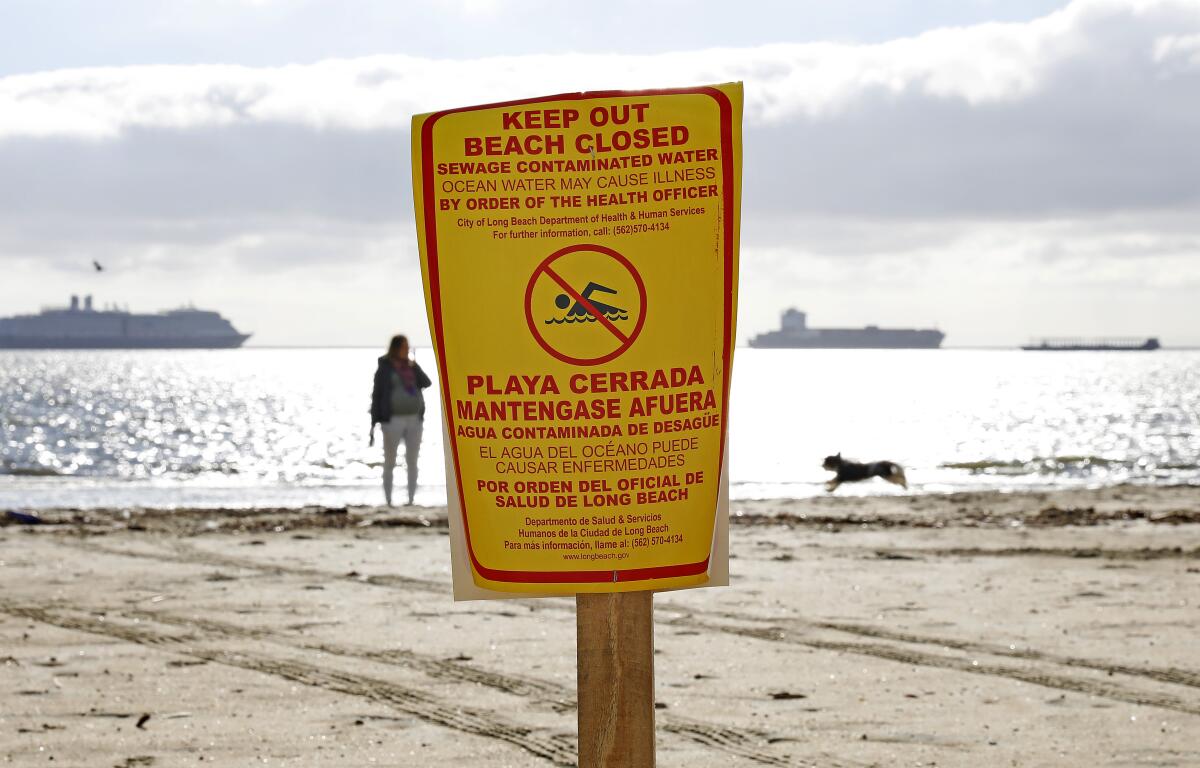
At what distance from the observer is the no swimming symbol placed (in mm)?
2633

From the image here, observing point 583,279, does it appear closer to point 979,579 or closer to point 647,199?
point 647,199

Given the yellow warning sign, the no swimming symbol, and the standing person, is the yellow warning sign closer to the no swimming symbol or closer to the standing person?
the no swimming symbol

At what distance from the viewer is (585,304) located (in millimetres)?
2643

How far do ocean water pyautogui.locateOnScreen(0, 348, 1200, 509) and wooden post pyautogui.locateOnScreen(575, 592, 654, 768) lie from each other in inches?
641

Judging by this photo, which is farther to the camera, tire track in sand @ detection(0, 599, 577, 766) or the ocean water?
the ocean water

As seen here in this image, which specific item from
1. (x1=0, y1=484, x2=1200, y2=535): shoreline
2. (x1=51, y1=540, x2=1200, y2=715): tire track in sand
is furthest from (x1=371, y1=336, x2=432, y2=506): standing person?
(x1=51, y1=540, x2=1200, y2=715): tire track in sand

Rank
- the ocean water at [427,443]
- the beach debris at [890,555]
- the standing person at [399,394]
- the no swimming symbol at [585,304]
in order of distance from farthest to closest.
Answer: the ocean water at [427,443], the standing person at [399,394], the beach debris at [890,555], the no swimming symbol at [585,304]

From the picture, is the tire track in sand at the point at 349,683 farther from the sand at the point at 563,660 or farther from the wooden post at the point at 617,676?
the wooden post at the point at 617,676

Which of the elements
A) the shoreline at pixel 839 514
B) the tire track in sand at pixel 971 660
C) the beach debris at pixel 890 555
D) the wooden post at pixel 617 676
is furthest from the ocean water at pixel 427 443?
the wooden post at pixel 617 676

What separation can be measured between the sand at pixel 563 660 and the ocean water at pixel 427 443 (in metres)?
9.88

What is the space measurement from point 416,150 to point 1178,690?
188 inches

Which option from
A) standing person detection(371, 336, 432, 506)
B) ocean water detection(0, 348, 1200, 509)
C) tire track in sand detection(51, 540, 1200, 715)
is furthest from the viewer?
ocean water detection(0, 348, 1200, 509)

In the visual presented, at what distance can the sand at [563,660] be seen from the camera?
5.12m

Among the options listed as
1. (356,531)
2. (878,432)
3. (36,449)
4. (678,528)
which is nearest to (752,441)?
(878,432)
